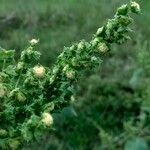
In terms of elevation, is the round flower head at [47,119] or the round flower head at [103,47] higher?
the round flower head at [103,47]

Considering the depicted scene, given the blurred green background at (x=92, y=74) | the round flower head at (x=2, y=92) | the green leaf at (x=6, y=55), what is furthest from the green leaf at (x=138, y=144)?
the round flower head at (x=2, y=92)

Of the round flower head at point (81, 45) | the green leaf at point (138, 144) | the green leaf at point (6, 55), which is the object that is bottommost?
the round flower head at point (81, 45)

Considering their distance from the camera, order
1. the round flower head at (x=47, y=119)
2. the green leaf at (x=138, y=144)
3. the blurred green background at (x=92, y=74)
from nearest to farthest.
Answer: the round flower head at (x=47, y=119) < the green leaf at (x=138, y=144) < the blurred green background at (x=92, y=74)

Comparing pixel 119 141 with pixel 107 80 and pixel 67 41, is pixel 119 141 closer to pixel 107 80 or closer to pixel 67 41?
pixel 107 80

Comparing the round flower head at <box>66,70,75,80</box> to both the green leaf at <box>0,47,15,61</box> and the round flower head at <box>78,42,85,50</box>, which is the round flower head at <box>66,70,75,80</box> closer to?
the round flower head at <box>78,42,85,50</box>

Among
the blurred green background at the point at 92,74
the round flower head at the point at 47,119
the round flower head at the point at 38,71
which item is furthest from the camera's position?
the blurred green background at the point at 92,74

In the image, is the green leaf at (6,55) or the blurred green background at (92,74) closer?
the green leaf at (6,55)

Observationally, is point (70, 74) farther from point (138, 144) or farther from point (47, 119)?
point (138, 144)

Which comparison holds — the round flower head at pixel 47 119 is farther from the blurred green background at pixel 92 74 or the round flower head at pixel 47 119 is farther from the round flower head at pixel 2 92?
the blurred green background at pixel 92 74
